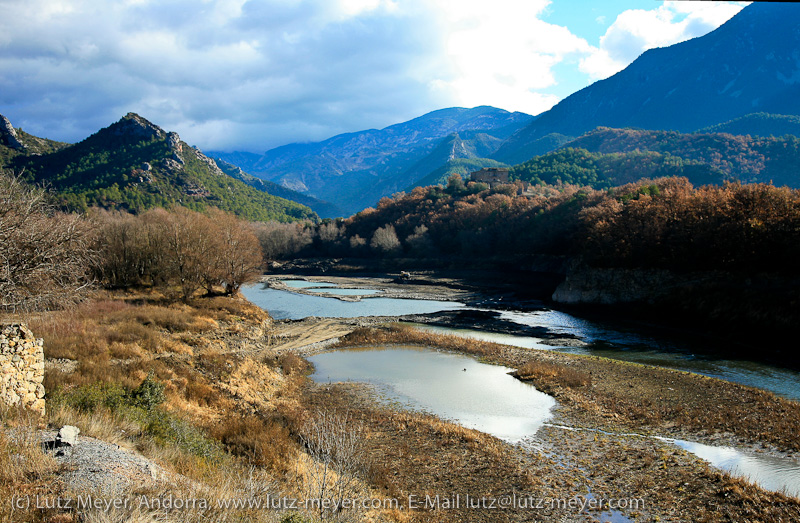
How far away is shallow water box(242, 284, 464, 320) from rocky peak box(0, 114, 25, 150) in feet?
306

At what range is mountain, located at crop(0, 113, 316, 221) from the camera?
339ft

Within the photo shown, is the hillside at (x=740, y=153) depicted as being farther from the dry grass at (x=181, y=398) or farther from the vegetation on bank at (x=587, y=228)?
the dry grass at (x=181, y=398)

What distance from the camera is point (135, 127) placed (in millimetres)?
134750

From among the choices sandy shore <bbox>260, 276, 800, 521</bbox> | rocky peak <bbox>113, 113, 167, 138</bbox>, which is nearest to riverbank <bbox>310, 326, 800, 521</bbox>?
sandy shore <bbox>260, 276, 800, 521</bbox>

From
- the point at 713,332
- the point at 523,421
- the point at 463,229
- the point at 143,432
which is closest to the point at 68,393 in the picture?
the point at 143,432

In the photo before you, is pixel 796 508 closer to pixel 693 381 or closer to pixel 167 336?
pixel 693 381

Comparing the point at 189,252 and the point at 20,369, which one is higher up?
the point at 189,252

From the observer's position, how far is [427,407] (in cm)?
1892

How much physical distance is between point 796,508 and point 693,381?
1164cm

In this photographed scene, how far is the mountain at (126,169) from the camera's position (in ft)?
339

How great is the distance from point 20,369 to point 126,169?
132 meters

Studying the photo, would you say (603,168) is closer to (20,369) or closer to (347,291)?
(347,291)

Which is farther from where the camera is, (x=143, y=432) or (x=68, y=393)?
(x=68, y=393)

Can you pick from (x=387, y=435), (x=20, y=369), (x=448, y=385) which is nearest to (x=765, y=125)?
(x=448, y=385)
